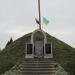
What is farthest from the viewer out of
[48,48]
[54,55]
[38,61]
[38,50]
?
[54,55]

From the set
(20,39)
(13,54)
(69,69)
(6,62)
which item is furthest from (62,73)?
(20,39)

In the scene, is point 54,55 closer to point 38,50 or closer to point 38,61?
point 38,50

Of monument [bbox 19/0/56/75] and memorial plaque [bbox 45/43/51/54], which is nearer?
monument [bbox 19/0/56/75]

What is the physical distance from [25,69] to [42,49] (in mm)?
3238

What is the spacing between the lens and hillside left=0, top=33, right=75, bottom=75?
18.4 metres

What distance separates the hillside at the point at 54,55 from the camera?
18425mm

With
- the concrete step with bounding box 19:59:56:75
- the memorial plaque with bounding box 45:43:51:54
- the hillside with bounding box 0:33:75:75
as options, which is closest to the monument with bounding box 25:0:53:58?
the memorial plaque with bounding box 45:43:51:54

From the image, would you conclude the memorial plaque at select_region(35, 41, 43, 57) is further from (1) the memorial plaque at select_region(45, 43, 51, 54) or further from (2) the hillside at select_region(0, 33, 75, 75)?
(2) the hillside at select_region(0, 33, 75, 75)

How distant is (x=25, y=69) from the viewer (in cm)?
1731

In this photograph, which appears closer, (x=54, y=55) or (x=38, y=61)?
(x=38, y=61)

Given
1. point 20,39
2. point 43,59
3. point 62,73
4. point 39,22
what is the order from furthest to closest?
1. point 20,39
2. point 39,22
3. point 43,59
4. point 62,73

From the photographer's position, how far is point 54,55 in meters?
21.2

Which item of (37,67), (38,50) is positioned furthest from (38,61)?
(38,50)

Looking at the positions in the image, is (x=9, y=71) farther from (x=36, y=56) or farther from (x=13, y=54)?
(x=13, y=54)
